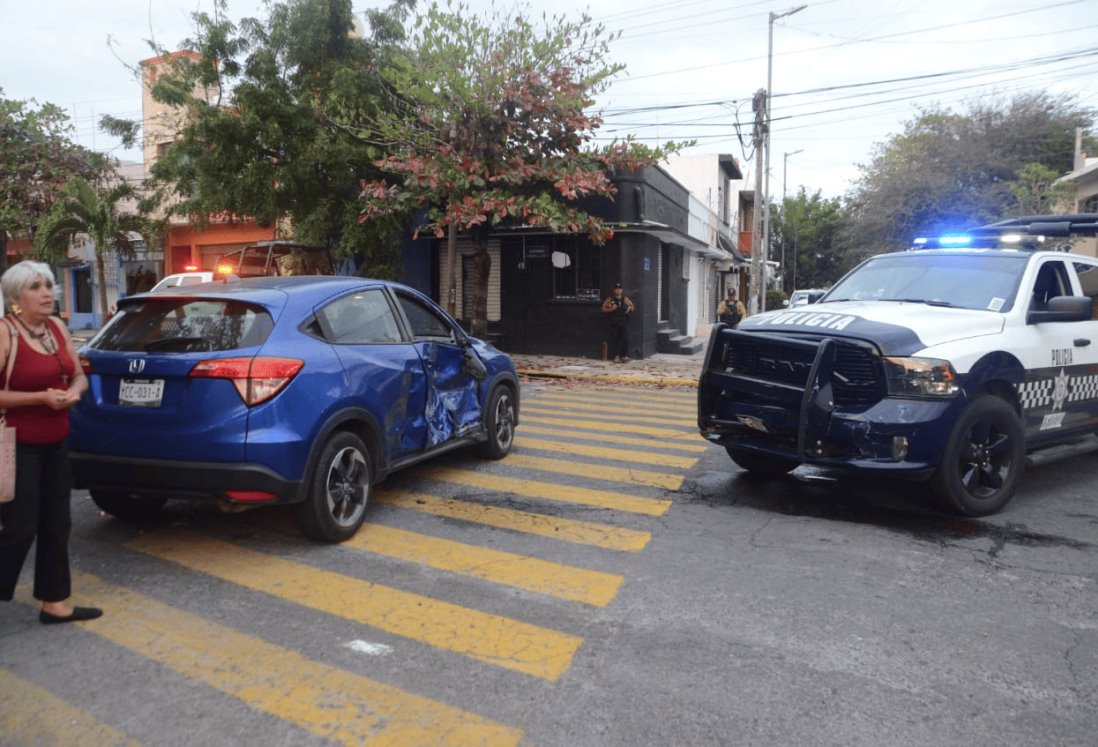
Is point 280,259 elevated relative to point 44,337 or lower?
elevated

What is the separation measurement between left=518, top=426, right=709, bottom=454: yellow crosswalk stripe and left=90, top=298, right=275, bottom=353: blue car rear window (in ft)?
14.8

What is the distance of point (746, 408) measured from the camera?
6289 millimetres

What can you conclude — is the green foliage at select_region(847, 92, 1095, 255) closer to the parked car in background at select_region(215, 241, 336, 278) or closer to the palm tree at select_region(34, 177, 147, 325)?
the parked car in background at select_region(215, 241, 336, 278)

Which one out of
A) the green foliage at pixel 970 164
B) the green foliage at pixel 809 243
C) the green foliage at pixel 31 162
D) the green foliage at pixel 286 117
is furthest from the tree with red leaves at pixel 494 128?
the green foliage at pixel 809 243

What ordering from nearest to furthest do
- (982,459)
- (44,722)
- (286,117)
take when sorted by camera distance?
(44,722) < (982,459) < (286,117)

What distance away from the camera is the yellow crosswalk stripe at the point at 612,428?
9.38 meters

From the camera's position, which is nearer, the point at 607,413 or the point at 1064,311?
the point at 1064,311

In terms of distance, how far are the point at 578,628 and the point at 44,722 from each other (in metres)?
2.24

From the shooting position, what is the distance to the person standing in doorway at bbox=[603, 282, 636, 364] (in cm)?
1808

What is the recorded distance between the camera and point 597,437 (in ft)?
29.7

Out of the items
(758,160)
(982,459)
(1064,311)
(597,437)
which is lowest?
(597,437)

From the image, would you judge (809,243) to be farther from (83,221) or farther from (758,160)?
(83,221)

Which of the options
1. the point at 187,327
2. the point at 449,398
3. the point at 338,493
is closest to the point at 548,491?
the point at 449,398

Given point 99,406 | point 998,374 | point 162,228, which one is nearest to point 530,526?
point 99,406
